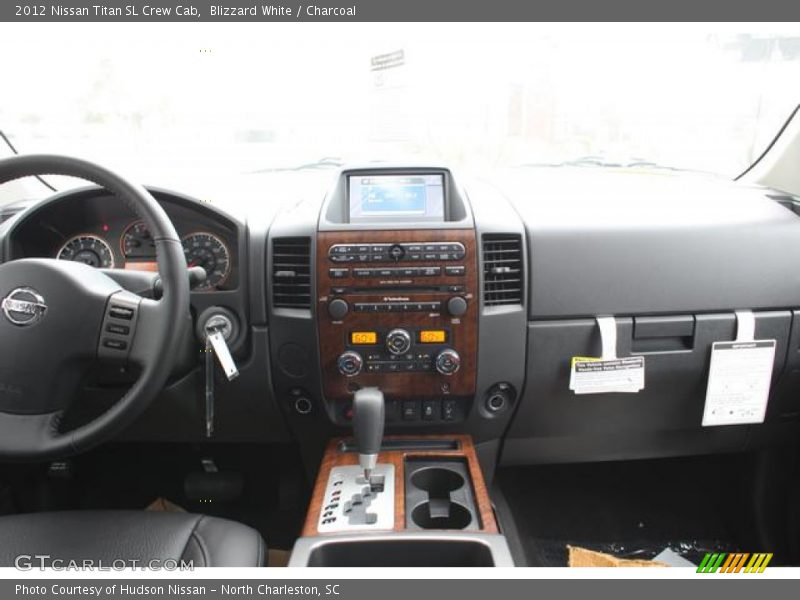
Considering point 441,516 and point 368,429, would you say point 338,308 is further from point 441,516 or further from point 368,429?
point 441,516

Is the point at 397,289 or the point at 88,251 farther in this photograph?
the point at 88,251

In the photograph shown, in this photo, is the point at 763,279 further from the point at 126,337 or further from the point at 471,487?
the point at 126,337

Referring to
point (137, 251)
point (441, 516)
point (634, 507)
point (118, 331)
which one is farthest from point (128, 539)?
point (634, 507)

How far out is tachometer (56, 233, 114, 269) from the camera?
5.37 ft

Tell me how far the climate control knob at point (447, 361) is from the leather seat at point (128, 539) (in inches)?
24.3

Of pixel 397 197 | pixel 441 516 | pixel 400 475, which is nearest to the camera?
pixel 441 516

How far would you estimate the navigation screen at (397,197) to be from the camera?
159cm

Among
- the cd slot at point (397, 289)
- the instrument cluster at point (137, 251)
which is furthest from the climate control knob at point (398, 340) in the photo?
the instrument cluster at point (137, 251)

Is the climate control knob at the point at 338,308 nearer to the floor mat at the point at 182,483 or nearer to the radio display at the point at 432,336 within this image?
the radio display at the point at 432,336

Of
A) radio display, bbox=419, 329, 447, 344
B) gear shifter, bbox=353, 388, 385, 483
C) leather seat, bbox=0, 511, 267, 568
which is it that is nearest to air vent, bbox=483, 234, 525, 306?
radio display, bbox=419, 329, 447, 344

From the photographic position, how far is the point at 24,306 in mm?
1264

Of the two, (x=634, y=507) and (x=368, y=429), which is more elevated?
(x=368, y=429)

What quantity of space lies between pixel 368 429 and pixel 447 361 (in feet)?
0.98

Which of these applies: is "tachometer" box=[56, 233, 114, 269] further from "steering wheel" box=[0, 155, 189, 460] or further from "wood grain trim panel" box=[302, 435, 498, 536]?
"wood grain trim panel" box=[302, 435, 498, 536]
